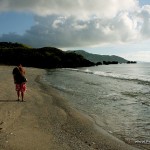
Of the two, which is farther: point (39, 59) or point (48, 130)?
point (39, 59)

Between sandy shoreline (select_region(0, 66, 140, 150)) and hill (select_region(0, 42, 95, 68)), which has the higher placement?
hill (select_region(0, 42, 95, 68))

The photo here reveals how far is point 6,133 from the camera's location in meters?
11.9

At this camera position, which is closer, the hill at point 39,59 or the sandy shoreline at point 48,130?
the sandy shoreline at point 48,130

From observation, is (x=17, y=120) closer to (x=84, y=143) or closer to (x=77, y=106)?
(x=84, y=143)

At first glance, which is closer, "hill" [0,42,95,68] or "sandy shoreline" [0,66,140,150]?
"sandy shoreline" [0,66,140,150]

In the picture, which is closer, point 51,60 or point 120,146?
point 120,146

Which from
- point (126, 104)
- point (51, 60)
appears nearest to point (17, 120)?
point (126, 104)

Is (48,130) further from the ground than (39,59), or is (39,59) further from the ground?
(39,59)

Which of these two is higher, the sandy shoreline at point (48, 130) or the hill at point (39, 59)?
the hill at point (39, 59)

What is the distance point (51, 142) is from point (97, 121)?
194 inches

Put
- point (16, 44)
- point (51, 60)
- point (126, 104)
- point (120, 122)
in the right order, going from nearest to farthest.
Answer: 1. point (120, 122)
2. point (126, 104)
3. point (51, 60)
4. point (16, 44)

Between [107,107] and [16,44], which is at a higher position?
[16,44]

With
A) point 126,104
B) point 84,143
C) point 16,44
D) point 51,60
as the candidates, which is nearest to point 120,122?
point 84,143

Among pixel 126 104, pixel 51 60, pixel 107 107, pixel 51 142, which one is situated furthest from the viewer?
pixel 51 60
